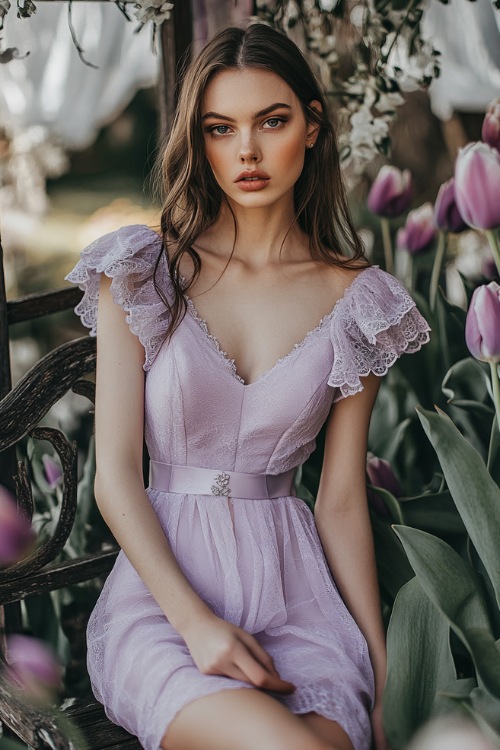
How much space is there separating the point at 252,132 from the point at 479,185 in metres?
0.41

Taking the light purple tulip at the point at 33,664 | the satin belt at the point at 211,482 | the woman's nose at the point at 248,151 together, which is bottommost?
the light purple tulip at the point at 33,664

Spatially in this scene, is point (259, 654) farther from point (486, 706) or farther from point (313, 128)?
point (313, 128)

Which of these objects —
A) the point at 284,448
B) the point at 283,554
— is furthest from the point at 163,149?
the point at 283,554

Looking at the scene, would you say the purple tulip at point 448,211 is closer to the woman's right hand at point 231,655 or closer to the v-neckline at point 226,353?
the v-neckline at point 226,353

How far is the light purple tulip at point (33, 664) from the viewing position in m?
2.11

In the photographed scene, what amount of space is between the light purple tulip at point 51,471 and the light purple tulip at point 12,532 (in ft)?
1.18

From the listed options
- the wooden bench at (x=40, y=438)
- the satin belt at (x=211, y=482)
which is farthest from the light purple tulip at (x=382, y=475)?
the wooden bench at (x=40, y=438)

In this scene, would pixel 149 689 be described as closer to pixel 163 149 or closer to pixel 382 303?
pixel 382 303

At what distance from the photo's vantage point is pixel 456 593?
165cm

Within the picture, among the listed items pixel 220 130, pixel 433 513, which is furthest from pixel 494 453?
pixel 220 130

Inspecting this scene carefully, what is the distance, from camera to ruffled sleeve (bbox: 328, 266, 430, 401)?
187 centimetres

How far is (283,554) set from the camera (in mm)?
1877

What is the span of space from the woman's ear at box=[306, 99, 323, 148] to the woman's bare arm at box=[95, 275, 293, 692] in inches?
18.5

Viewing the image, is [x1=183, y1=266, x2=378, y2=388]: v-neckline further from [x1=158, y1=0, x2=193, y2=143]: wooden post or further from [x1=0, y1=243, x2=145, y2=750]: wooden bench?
[x1=158, y1=0, x2=193, y2=143]: wooden post
